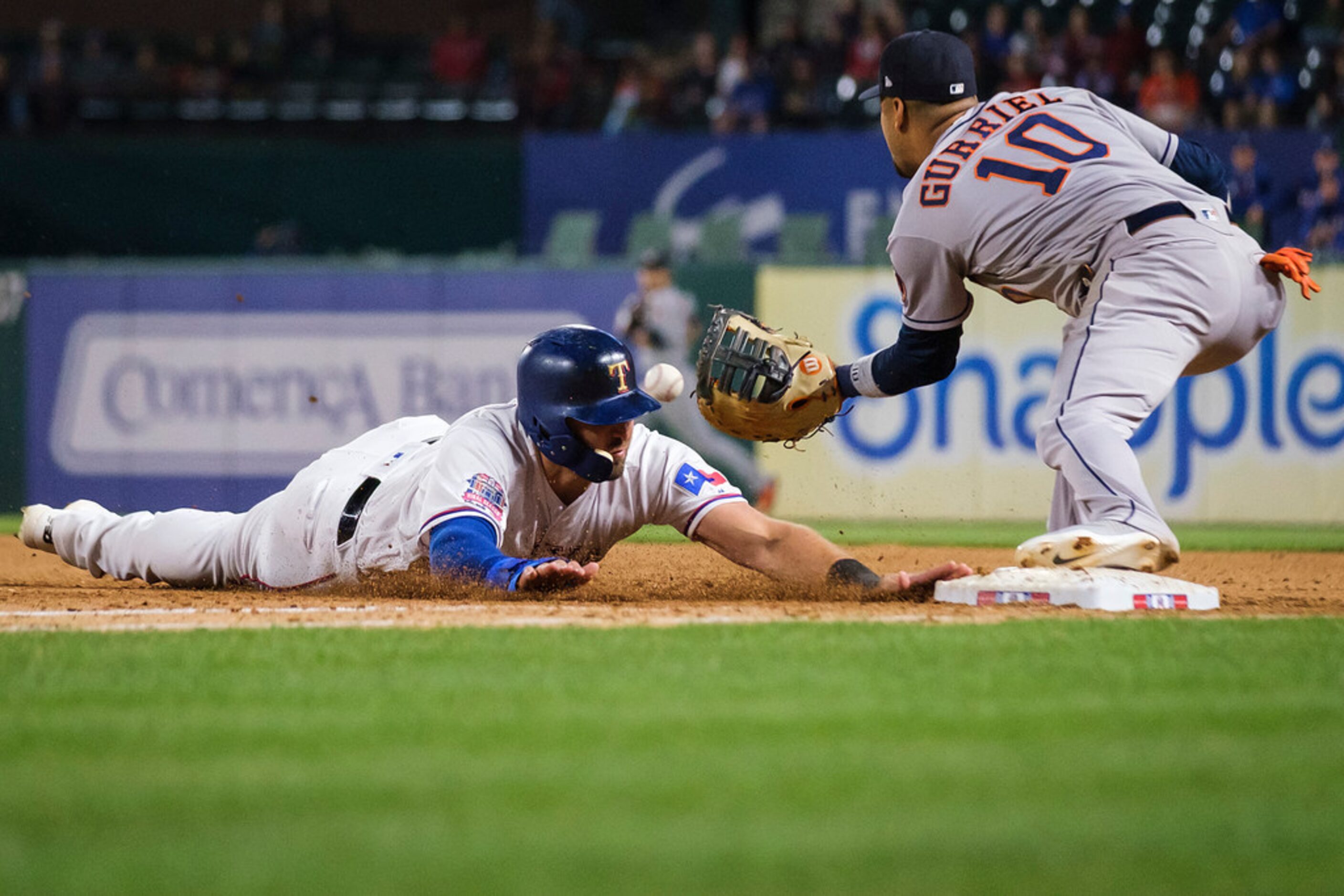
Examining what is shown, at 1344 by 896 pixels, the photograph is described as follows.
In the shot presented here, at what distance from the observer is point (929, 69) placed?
5289 millimetres

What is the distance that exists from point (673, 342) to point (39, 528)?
255 inches

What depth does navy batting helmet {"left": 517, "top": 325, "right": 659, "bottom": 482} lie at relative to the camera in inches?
196

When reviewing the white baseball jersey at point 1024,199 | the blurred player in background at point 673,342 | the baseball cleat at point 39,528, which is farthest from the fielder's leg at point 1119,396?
the blurred player in background at point 673,342

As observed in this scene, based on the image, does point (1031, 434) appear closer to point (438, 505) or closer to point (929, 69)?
point (929, 69)

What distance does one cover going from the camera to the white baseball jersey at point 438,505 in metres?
5.05

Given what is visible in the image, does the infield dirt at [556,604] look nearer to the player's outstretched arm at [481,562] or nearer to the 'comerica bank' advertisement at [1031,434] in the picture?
the player's outstretched arm at [481,562]

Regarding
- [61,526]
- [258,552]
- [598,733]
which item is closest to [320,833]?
[598,733]

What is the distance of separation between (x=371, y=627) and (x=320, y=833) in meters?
2.32

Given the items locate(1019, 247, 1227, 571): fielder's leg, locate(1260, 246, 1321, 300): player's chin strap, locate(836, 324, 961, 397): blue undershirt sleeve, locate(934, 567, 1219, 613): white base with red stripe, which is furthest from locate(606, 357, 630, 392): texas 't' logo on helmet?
locate(1260, 246, 1321, 300): player's chin strap

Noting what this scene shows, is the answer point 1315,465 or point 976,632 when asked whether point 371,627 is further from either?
point 1315,465

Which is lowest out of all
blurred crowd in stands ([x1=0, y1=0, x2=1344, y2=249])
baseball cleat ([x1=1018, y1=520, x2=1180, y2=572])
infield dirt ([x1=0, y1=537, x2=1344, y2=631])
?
infield dirt ([x1=0, y1=537, x2=1344, y2=631])

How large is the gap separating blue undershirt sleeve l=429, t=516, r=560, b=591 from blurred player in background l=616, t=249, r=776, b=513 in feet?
23.6

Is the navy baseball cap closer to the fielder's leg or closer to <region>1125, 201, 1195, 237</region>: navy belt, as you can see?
<region>1125, 201, 1195, 237</region>: navy belt

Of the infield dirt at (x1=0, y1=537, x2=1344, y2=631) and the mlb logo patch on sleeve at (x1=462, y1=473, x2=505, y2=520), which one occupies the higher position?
the mlb logo patch on sleeve at (x1=462, y1=473, x2=505, y2=520)
